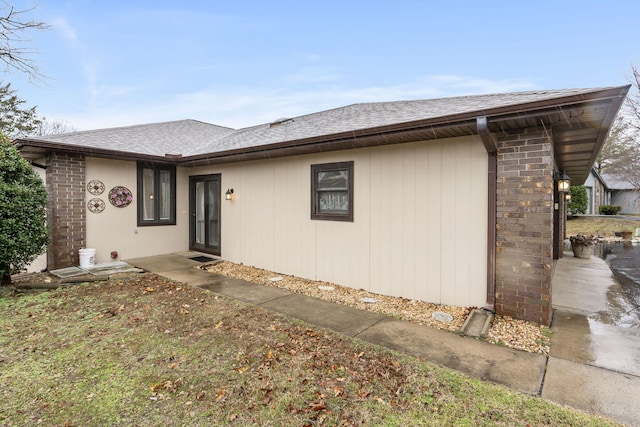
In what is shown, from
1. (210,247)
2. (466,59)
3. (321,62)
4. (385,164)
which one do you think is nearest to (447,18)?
(466,59)

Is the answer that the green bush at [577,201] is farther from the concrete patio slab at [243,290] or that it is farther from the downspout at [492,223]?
the concrete patio slab at [243,290]

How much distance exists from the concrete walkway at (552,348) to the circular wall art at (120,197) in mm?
3623

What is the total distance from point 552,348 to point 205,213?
25.9 ft

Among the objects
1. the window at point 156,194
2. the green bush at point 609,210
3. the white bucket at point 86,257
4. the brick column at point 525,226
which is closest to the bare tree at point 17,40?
the window at point 156,194

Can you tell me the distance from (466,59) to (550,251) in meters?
9.81

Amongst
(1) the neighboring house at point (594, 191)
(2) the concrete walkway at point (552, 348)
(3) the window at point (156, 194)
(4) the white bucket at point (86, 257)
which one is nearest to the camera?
(2) the concrete walkway at point (552, 348)

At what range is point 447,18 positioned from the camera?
877cm

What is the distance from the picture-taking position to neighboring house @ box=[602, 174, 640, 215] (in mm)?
28188

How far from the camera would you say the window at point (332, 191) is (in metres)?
5.62

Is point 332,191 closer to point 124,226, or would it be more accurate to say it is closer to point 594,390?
point 594,390

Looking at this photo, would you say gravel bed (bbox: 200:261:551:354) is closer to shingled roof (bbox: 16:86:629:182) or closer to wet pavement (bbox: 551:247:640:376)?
wet pavement (bbox: 551:247:640:376)

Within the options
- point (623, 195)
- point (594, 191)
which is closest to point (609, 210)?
point (594, 191)

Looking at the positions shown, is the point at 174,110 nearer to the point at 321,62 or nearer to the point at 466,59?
the point at 321,62

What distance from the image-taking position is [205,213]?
8594 mm
